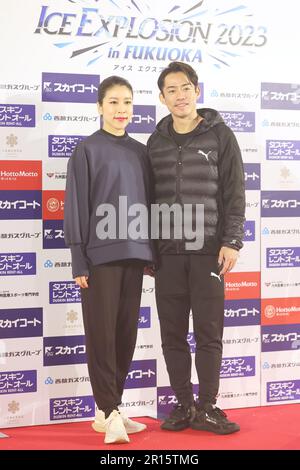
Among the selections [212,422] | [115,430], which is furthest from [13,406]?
[212,422]

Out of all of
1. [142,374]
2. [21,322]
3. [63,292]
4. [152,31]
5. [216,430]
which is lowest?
[216,430]

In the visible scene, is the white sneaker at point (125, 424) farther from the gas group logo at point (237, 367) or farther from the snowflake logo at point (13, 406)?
the gas group logo at point (237, 367)

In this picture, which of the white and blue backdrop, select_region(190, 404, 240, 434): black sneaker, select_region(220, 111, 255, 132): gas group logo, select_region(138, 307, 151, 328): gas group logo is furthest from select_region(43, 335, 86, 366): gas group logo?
select_region(220, 111, 255, 132): gas group logo

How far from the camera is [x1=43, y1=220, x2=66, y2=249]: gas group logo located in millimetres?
3869

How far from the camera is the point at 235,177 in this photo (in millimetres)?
3588

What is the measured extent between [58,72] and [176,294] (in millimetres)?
1299

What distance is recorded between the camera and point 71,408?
3.95m

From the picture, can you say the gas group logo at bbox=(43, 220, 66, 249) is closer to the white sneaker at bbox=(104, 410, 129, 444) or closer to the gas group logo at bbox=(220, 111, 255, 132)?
the white sneaker at bbox=(104, 410, 129, 444)

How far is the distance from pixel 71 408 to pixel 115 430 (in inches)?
22.7

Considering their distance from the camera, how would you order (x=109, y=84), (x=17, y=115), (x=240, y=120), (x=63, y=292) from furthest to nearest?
(x=240, y=120) → (x=63, y=292) → (x=17, y=115) → (x=109, y=84)

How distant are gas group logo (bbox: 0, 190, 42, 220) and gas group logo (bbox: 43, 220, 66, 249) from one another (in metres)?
0.07

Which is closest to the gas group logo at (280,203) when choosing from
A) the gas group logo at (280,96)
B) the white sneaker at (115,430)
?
the gas group logo at (280,96)

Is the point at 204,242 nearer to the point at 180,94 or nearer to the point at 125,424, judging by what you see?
the point at 180,94

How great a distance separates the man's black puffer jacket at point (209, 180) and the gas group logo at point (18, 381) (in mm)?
985
